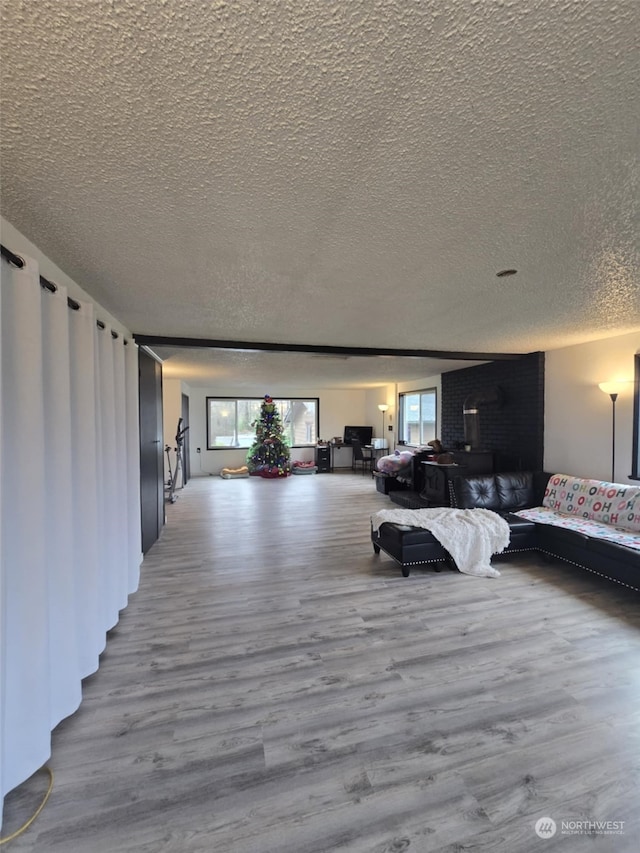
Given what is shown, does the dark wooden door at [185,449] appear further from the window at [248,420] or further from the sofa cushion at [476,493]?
the sofa cushion at [476,493]

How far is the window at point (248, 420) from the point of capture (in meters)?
9.70

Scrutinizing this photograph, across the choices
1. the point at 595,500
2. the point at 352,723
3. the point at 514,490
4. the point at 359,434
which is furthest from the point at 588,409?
the point at 359,434

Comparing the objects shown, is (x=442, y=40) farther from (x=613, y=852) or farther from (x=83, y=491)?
(x=613, y=852)

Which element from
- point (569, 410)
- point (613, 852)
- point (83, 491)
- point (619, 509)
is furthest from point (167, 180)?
point (569, 410)

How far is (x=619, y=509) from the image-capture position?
11.4 feet

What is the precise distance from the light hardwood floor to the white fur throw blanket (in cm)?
21

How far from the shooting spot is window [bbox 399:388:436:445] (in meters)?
7.69

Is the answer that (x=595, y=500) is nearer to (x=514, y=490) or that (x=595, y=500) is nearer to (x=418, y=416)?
(x=514, y=490)

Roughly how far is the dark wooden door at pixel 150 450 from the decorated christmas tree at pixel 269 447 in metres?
4.38

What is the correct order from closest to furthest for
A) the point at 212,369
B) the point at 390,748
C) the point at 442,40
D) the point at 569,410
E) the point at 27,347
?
the point at 442,40
the point at 27,347
the point at 390,748
the point at 569,410
the point at 212,369

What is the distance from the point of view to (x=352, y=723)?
1724 millimetres

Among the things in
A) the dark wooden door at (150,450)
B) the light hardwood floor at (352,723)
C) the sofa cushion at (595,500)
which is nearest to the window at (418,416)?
the sofa cushion at (595,500)

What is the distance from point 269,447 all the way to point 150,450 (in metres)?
5.07

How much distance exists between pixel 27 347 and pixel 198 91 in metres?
1.18
